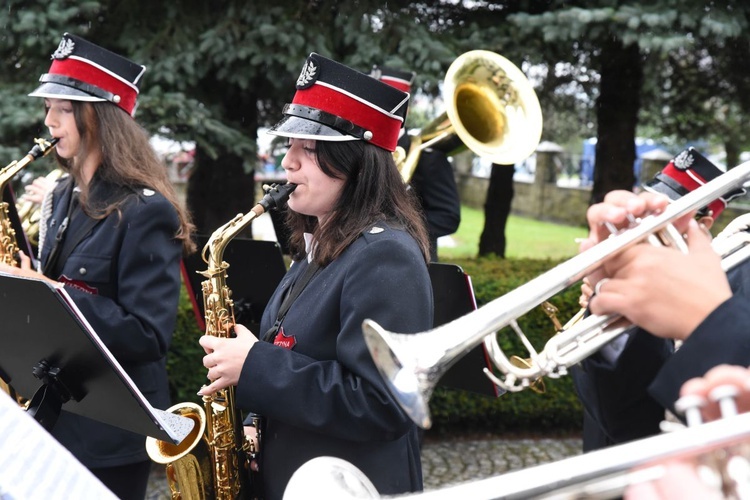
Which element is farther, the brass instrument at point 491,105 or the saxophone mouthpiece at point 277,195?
the brass instrument at point 491,105

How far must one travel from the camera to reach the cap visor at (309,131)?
2388mm

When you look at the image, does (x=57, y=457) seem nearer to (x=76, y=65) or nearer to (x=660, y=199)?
(x=660, y=199)

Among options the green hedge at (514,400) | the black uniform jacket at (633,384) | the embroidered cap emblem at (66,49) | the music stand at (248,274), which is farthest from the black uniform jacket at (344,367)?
the green hedge at (514,400)

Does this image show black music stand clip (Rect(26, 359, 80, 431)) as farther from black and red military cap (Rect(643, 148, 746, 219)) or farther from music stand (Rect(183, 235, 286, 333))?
black and red military cap (Rect(643, 148, 746, 219))

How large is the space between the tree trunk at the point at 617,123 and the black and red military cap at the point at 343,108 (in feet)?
18.0

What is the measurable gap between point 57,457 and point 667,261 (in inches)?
44.9

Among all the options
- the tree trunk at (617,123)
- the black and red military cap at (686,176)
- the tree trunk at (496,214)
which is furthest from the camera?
the tree trunk at (496,214)

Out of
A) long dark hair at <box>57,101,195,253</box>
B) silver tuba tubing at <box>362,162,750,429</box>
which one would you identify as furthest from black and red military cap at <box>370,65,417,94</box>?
silver tuba tubing at <box>362,162,750,429</box>

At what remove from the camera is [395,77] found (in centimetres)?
530

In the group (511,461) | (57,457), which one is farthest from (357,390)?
(511,461)

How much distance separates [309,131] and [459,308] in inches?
57.7

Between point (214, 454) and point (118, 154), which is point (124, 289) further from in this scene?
point (214, 454)

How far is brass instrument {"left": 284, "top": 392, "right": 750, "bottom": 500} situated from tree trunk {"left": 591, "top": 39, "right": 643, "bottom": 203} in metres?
6.95

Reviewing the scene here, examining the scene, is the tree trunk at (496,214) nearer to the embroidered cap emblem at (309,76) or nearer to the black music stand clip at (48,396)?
the embroidered cap emblem at (309,76)
